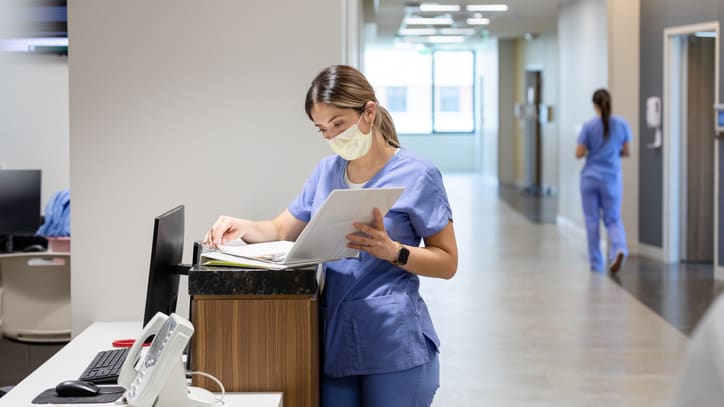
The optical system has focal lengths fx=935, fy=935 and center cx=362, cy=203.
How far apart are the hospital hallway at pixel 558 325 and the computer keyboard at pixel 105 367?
7.26 ft

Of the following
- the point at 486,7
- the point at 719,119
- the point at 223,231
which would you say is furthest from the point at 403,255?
the point at 486,7

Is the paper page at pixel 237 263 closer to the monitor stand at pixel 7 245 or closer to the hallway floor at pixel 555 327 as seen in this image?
the hallway floor at pixel 555 327

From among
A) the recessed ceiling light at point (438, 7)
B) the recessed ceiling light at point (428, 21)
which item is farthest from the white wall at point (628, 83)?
the recessed ceiling light at point (428, 21)

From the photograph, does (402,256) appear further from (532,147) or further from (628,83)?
(532,147)

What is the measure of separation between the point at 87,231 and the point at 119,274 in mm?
197

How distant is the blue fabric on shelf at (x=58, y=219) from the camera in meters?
5.34

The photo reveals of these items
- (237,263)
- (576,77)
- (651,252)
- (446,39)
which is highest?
(446,39)

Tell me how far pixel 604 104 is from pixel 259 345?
6.82 metres

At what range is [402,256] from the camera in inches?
94.2

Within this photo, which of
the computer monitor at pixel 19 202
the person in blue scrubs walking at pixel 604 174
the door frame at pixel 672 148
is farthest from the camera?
the door frame at pixel 672 148

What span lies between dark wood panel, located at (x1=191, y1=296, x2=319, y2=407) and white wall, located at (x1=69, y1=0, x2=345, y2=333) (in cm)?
Answer: 114

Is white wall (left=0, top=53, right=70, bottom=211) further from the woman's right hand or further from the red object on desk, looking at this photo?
the woman's right hand

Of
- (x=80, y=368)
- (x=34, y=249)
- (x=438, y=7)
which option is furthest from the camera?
(x=438, y=7)

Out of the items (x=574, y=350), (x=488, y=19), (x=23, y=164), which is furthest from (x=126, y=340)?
(x=488, y=19)
